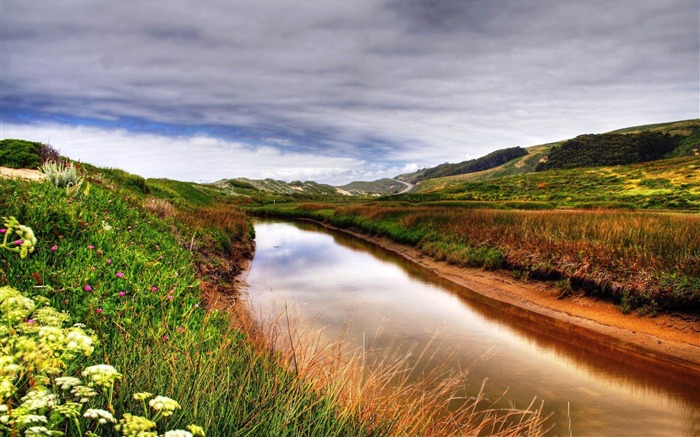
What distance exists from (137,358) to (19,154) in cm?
1969

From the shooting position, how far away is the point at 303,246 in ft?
A: 93.5

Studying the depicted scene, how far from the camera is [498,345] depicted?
9680 mm

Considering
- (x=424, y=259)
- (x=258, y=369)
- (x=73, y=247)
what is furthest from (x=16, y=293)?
(x=424, y=259)

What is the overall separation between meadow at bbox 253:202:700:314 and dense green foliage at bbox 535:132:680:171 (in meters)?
128

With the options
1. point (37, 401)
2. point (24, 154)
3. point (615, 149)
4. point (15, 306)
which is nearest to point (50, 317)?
point (15, 306)

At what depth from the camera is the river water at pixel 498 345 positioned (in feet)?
21.6

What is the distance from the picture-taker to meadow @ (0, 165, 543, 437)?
2.28 metres

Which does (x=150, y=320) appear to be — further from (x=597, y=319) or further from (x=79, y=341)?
(x=597, y=319)

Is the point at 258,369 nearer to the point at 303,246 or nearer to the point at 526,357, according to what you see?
the point at 526,357

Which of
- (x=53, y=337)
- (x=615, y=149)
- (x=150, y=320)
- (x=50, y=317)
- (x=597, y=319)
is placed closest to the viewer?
(x=53, y=337)

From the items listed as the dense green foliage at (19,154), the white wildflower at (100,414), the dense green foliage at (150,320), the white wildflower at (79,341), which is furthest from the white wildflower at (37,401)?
the dense green foliage at (19,154)

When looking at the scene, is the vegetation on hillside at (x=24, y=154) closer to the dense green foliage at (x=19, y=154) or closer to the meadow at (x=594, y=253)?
the dense green foliage at (x=19, y=154)

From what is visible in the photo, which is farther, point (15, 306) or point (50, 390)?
point (15, 306)

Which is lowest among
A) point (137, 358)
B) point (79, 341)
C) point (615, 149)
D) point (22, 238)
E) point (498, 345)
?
point (498, 345)
